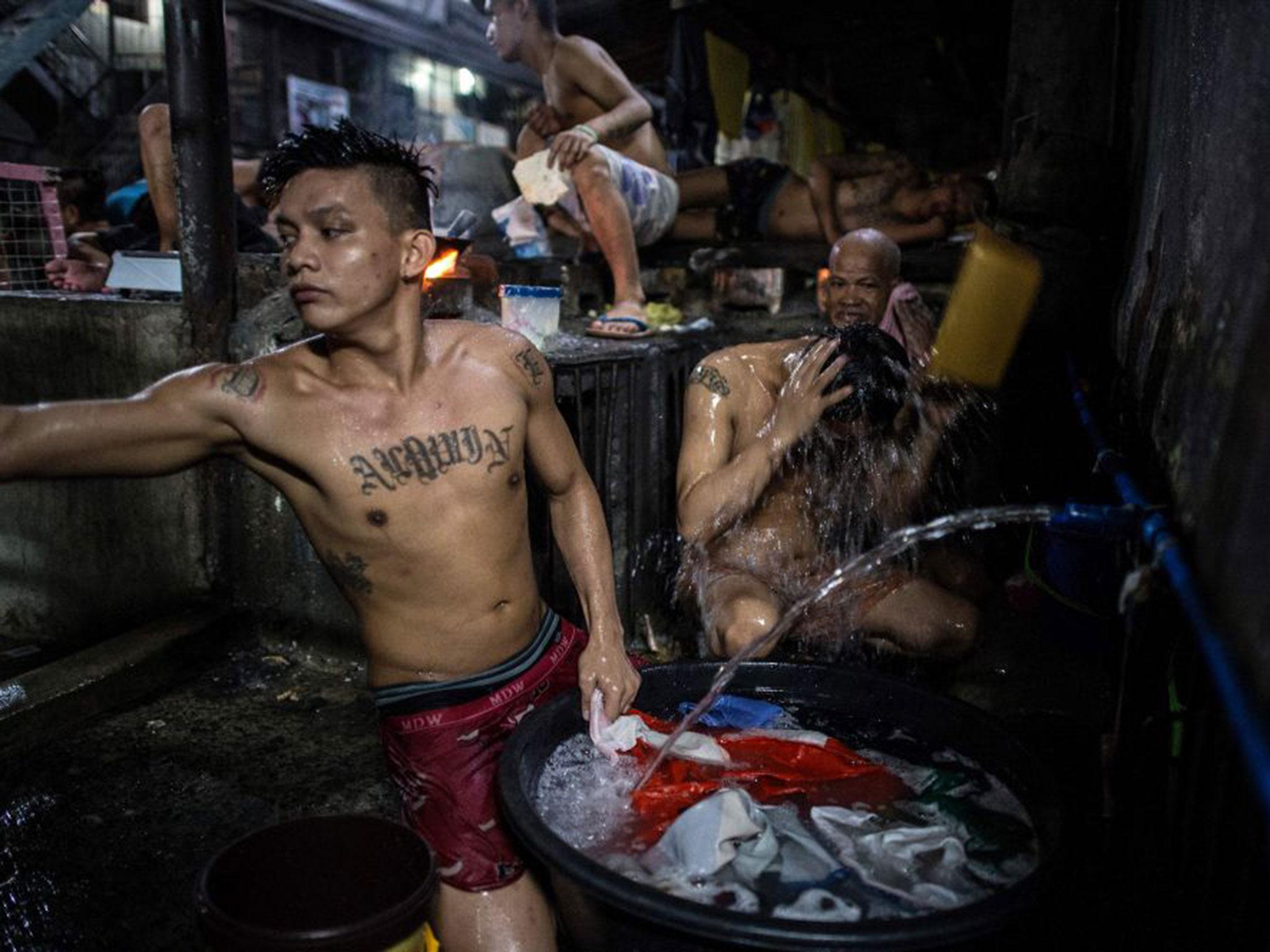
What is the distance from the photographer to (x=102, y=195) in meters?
9.40

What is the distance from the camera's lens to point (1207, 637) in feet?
4.29

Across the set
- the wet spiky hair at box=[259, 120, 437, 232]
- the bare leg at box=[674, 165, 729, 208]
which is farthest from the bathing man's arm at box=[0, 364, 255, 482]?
the bare leg at box=[674, 165, 729, 208]

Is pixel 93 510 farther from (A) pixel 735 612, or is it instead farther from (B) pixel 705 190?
(B) pixel 705 190

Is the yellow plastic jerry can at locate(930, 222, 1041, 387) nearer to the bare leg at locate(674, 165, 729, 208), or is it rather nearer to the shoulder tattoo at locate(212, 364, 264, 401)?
the shoulder tattoo at locate(212, 364, 264, 401)

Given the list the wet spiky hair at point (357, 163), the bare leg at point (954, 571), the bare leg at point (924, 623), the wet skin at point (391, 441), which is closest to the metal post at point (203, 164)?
the wet spiky hair at point (357, 163)

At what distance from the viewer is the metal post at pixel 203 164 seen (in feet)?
15.4

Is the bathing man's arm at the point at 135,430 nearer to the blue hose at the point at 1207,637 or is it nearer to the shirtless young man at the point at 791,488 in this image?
the shirtless young man at the point at 791,488

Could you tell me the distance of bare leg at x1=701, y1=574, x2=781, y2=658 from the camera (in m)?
3.94

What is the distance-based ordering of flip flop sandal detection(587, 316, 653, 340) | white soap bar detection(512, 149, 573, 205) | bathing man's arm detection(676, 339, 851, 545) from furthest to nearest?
white soap bar detection(512, 149, 573, 205) → flip flop sandal detection(587, 316, 653, 340) → bathing man's arm detection(676, 339, 851, 545)

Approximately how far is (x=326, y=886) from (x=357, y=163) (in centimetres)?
202

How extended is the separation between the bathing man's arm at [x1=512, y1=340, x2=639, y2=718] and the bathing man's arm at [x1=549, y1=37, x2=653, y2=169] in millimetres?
4272

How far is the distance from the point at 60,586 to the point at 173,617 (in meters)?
1.21

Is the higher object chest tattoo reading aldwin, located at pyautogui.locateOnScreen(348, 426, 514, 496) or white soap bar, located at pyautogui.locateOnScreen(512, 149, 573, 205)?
white soap bar, located at pyautogui.locateOnScreen(512, 149, 573, 205)

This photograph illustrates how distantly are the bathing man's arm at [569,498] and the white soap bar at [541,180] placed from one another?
4.09 m
